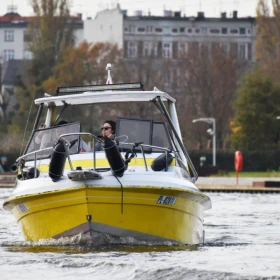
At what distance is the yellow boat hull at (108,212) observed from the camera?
70.4 feet

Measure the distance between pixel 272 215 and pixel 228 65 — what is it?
252 ft

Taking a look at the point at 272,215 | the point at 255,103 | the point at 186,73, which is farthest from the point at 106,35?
the point at 272,215

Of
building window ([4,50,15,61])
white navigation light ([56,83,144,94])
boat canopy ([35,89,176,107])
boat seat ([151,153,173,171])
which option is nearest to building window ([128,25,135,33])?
building window ([4,50,15,61])

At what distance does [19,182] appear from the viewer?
77.0 feet

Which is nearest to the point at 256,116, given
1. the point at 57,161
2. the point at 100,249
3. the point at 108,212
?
the point at 100,249

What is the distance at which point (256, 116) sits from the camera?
295 ft

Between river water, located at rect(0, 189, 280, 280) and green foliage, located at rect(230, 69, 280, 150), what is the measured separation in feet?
204

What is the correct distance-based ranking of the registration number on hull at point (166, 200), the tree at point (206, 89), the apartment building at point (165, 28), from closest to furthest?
the registration number on hull at point (166, 200) → the tree at point (206, 89) → the apartment building at point (165, 28)

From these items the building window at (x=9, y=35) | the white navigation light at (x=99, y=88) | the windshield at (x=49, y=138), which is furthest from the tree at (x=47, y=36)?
the windshield at (x=49, y=138)

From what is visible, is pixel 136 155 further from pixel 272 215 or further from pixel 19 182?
pixel 272 215

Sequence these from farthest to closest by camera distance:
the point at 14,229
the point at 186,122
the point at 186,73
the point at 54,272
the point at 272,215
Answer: the point at 186,73 → the point at 186,122 → the point at 272,215 → the point at 14,229 → the point at 54,272

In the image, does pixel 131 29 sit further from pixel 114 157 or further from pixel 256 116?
pixel 114 157

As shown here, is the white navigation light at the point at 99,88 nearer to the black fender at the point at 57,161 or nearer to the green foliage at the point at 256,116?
the black fender at the point at 57,161

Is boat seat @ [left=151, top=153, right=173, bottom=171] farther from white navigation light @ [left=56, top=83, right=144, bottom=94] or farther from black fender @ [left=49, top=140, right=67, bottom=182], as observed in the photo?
white navigation light @ [left=56, top=83, right=144, bottom=94]
